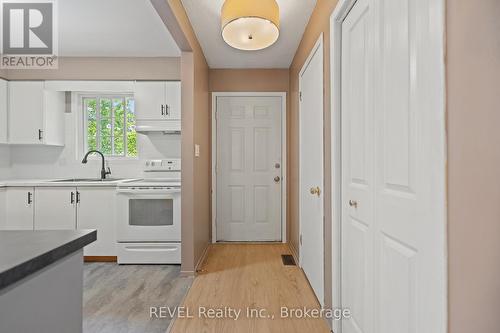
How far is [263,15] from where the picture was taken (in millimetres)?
1600

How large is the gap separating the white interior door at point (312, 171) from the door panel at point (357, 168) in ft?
1.40

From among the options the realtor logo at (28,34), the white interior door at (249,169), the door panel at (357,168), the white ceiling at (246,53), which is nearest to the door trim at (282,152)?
the white interior door at (249,169)

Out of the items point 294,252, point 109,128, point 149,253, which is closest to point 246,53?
point 109,128

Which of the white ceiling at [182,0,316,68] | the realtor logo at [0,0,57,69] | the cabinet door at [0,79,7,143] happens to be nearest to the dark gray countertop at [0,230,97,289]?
the white ceiling at [182,0,316,68]

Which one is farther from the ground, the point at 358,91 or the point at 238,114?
the point at 238,114

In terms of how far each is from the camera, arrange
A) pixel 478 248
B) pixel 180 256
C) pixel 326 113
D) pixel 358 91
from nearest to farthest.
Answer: pixel 478 248 → pixel 358 91 → pixel 326 113 → pixel 180 256

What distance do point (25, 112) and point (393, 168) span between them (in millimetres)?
4093

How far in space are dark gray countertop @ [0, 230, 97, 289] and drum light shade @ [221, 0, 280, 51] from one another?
136cm

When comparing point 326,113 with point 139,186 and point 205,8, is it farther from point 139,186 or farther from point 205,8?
point 139,186

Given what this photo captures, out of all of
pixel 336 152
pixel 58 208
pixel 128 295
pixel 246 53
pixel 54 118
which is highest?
pixel 246 53

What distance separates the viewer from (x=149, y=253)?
3.11 m

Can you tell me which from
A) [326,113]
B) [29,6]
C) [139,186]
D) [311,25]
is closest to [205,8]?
[311,25]

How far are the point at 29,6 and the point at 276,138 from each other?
2895 mm

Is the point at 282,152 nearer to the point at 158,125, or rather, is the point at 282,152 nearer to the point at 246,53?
the point at 246,53
